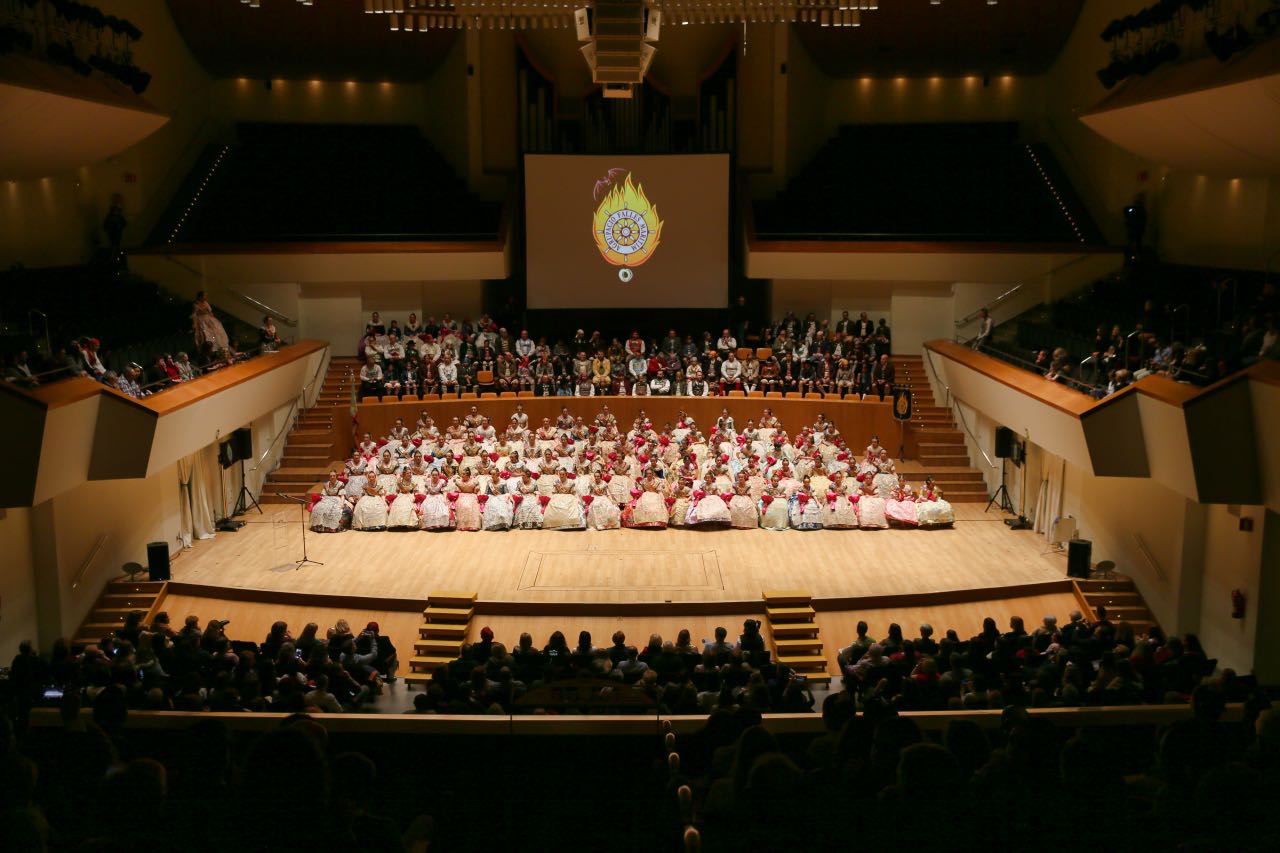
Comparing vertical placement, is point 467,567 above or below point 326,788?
below

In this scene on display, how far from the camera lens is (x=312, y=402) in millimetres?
17922

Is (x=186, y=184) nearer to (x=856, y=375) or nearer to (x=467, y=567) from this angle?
(x=467, y=567)

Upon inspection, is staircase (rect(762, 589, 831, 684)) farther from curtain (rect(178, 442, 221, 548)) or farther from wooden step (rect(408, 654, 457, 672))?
curtain (rect(178, 442, 221, 548))

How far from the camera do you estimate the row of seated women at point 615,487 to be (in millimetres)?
14281

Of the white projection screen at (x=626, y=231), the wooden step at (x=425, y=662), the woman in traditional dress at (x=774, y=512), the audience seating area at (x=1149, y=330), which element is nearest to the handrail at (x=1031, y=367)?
the audience seating area at (x=1149, y=330)

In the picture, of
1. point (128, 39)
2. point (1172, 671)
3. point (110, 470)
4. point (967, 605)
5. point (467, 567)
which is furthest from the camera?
point (128, 39)

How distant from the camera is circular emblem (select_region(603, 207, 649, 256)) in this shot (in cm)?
1944

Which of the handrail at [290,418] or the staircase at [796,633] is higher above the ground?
the handrail at [290,418]

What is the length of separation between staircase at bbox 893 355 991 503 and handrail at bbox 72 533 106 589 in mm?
10556

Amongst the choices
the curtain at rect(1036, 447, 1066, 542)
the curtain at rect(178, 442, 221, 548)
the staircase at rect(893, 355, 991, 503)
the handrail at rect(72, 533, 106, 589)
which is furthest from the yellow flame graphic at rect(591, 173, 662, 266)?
the handrail at rect(72, 533, 106, 589)

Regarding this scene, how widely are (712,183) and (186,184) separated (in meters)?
9.43

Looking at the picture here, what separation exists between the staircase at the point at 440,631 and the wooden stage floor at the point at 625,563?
334 millimetres

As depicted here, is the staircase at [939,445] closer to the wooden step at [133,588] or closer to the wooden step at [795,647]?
the wooden step at [795,647]

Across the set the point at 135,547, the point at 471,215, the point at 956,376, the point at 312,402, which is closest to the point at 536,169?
the point at 471,215
